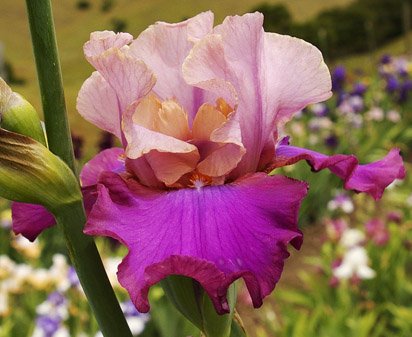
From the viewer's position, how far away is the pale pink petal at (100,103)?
19.4 inches

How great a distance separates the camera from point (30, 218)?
1.66ft

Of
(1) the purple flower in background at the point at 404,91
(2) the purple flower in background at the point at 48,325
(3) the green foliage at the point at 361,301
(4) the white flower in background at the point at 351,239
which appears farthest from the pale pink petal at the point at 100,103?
(1) the purple flower in background at the point at 404,91

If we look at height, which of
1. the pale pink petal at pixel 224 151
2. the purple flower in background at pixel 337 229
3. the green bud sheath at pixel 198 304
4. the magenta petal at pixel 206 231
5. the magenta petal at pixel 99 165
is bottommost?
the purple flower in background at pixel 337 229

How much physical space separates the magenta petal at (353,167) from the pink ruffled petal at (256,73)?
3cm

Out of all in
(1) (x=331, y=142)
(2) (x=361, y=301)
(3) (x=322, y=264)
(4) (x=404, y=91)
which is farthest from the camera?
(4) (x=404, y=91)

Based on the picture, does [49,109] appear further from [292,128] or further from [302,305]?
[292,128]

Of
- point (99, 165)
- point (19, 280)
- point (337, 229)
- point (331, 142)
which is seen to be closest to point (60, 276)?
point (19, 280)

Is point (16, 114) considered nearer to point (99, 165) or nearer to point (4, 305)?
point (99, 165)

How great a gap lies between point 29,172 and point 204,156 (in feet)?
0.44

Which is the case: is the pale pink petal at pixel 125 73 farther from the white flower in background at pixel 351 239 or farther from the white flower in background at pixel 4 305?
the white flower in background at pixel 351 239

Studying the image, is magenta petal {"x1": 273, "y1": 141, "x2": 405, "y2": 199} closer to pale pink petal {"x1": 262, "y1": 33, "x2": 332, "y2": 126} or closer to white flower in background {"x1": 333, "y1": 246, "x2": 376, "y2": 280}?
pale pink petal {"x1": 262, "y1": 33, "x2": 332, "y2": 126}

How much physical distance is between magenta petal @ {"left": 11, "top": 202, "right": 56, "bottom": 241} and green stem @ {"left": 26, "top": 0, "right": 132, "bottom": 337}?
0.21 ft

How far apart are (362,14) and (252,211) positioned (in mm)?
11310

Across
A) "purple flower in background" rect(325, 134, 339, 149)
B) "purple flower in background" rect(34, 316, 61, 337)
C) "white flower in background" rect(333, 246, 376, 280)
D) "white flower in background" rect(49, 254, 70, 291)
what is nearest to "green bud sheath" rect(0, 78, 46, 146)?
"purple flower in background" rect(34, 316, 61, 337)
